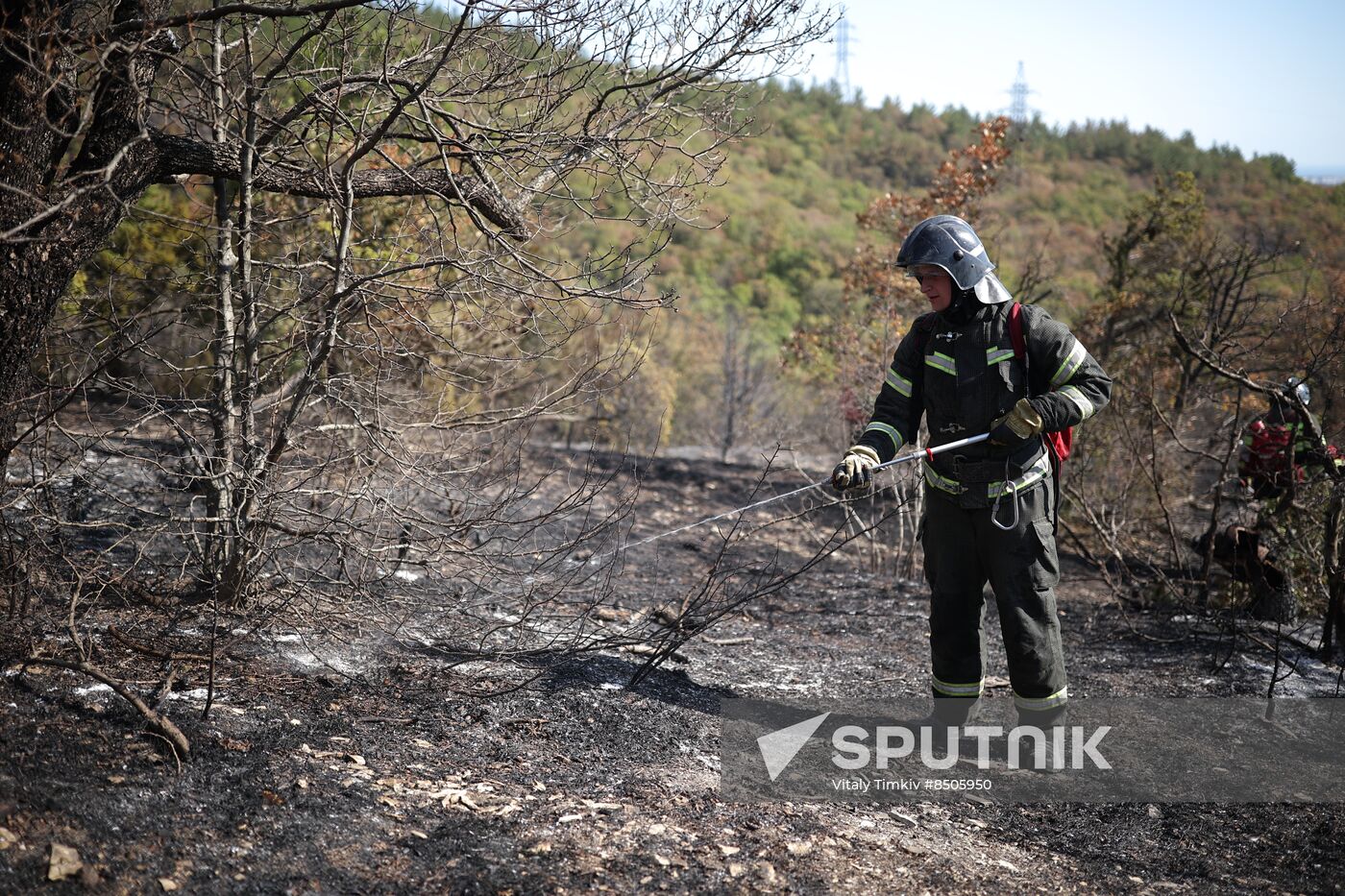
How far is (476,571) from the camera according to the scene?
4805 millimetres

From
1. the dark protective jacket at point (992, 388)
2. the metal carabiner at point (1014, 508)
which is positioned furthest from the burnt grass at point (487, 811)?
the dark protective jacket at point (992, 388)

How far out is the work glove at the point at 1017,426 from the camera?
3564mm

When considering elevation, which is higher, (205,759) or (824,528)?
(205,759)

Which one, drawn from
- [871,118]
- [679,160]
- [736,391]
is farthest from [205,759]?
[871,118]

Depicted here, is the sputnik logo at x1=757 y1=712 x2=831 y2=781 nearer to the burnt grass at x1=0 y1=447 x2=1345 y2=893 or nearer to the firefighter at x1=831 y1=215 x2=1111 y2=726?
the burnt grass at x1=0 y1=447 x2=1345 y2=893

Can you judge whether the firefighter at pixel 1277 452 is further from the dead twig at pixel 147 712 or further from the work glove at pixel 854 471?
the dead twig at pixel 147 712

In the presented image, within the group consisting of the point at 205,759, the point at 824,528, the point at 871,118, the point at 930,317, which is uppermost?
the point at 871,118

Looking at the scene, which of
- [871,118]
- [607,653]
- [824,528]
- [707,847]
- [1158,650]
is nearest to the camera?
[707,847]

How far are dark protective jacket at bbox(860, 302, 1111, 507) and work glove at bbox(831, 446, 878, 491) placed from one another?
0.13 metres

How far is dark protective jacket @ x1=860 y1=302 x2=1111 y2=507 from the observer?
3670 mm

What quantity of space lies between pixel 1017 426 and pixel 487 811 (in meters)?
2.17

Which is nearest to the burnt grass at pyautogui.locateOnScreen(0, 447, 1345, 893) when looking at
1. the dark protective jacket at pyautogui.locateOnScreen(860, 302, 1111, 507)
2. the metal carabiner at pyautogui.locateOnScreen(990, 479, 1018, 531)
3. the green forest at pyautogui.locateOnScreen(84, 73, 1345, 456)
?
the metal carabiner at pyautogui.locateOnScreen(990, 479, 1018, 531)

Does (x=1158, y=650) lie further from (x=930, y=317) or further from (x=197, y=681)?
(x=197, y=681)

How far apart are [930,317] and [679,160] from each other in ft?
5.55
